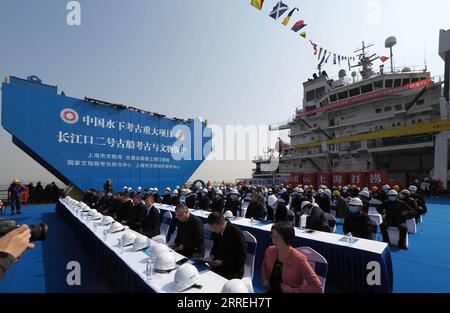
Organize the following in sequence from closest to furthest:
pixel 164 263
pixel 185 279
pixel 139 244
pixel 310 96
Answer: pixel 185 279 → pixel 164 263 → pixel 139 244 → pixel 310 96

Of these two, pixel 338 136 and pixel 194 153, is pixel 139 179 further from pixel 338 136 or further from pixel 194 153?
pixel 338 136

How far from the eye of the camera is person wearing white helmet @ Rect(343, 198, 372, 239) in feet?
15.7

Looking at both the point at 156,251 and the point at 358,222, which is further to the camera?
the point at 358,222

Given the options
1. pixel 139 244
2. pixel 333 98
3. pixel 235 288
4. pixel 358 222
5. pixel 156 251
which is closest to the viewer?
pixel 235 288

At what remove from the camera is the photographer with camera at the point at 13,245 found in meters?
1.52

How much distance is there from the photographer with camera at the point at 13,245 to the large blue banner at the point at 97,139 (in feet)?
46.4

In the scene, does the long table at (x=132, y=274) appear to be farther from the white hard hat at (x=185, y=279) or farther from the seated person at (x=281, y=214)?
the seated person at (x=281, y=214)

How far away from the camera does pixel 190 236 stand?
13.0 feet

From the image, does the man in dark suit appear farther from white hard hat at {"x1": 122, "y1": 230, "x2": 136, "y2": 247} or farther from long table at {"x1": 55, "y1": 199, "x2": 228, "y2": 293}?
white hard hat at {"x1": 122, "y1": 230, "x2": 136, "y2": 247}

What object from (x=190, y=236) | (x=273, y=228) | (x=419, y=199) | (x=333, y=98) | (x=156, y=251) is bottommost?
(x=419, y=199)

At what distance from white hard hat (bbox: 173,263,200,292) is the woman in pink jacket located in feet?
2.86

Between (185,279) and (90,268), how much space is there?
12.7ft

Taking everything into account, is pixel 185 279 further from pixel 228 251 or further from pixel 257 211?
pixel 257 211

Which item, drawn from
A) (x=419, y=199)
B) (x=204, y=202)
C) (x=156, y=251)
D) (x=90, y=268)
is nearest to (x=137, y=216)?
(x=90, y=268)
